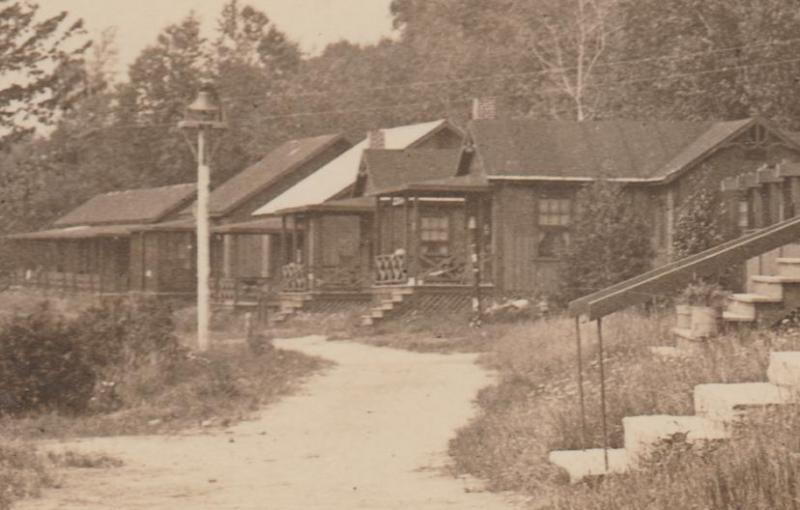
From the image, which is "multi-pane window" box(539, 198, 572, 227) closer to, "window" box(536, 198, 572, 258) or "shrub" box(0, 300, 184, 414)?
"window" box(536, 198, 572, 258)

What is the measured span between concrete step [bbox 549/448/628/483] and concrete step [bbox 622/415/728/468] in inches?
4.3

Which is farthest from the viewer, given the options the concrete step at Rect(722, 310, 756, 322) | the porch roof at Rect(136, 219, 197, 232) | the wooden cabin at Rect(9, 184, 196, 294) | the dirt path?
the wooden cabin at Rect(9, 184, 196, 294)

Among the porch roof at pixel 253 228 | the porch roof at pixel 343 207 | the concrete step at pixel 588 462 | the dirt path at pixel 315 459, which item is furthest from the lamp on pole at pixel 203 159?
the porch roof at pixel 253 228

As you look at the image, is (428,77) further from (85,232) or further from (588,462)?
(588,462)

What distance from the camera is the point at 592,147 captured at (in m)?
37.9

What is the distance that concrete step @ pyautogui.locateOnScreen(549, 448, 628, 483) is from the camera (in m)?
9.28

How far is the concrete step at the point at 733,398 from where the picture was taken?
8812mm

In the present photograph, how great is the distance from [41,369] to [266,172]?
133 ft

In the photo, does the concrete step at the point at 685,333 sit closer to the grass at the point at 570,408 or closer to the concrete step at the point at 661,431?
the grass at the point at 570,408

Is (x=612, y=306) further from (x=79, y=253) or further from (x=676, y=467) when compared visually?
(x=79, y=253)

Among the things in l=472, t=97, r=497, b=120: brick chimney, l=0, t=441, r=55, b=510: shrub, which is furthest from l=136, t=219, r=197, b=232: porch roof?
l=0, t=441, r=55, b=510: shrub

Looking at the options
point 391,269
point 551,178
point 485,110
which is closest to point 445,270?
point 391,269

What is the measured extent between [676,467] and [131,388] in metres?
11.5

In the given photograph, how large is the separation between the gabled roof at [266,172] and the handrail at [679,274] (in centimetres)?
4503
